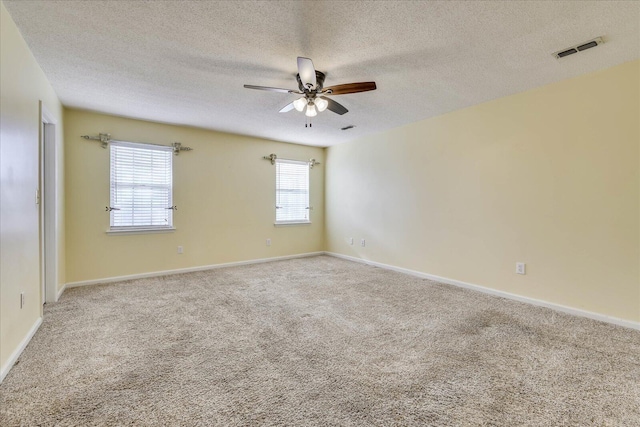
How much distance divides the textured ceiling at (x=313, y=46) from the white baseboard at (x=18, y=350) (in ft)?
7.53

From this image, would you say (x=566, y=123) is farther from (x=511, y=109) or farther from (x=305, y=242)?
(x=305, y=242)

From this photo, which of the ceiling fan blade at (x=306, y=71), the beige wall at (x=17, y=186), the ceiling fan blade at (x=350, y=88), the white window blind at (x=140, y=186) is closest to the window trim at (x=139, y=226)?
the white window blind at (x=140, y=186)

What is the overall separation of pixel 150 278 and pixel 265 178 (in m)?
2.52

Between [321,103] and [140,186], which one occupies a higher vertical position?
[321,103]

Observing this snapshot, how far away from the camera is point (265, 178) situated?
5.49 meters

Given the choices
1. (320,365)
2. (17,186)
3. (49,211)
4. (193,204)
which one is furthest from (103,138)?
(320,365)

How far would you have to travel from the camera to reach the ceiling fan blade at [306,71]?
2078 millimetres

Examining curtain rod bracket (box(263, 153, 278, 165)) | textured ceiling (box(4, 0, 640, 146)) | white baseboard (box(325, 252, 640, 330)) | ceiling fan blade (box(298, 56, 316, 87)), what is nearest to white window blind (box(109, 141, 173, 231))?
textured ceiling (box(4, 0, 640, 146))

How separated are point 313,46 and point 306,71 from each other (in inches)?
8.8

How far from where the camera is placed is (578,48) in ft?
7.55

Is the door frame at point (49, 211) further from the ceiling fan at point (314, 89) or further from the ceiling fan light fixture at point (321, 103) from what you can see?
the ceiling fan light fixture at point (321, 103)

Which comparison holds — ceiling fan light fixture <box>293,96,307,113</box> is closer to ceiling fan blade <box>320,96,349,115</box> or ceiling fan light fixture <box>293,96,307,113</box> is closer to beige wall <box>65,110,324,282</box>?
ceiling fan blade <box>320,96,349,115</box>

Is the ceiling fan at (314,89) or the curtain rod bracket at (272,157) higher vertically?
the ceiling fan at (314,89)

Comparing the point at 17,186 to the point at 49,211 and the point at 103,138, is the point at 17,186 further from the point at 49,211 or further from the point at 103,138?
the point at 103,138
